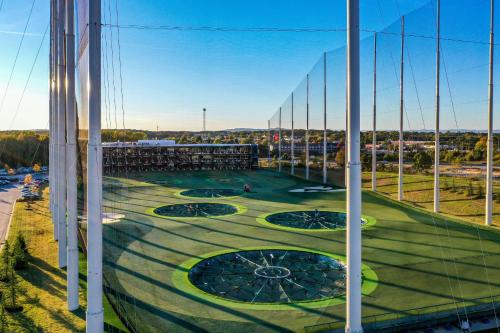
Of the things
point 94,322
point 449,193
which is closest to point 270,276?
point 94,322

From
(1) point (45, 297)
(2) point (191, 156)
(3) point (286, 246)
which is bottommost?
(1) point (45, 297)

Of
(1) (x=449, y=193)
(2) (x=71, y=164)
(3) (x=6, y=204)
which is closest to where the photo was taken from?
(2) (x=71, y=164)

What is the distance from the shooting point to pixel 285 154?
42.0m

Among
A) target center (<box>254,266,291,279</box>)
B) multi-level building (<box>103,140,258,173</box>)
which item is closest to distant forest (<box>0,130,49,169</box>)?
multi-level building (<box>103,140,258,173</box>)

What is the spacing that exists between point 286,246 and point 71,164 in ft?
22.0

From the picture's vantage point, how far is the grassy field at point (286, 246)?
794 cm

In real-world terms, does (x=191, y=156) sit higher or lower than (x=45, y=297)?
higher

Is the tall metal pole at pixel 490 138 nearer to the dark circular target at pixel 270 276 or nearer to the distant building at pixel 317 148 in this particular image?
the dark circular target at pixel 270 276

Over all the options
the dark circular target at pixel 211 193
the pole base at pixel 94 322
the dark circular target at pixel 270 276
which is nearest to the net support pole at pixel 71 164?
the dark circular target at pixel 270 276

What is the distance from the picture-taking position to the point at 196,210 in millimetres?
18922

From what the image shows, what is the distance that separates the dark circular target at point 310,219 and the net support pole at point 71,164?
28.0 ft

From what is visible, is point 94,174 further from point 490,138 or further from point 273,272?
point 490,138

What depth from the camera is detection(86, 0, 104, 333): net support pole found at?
5309 mm

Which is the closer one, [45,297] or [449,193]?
[45,297]
